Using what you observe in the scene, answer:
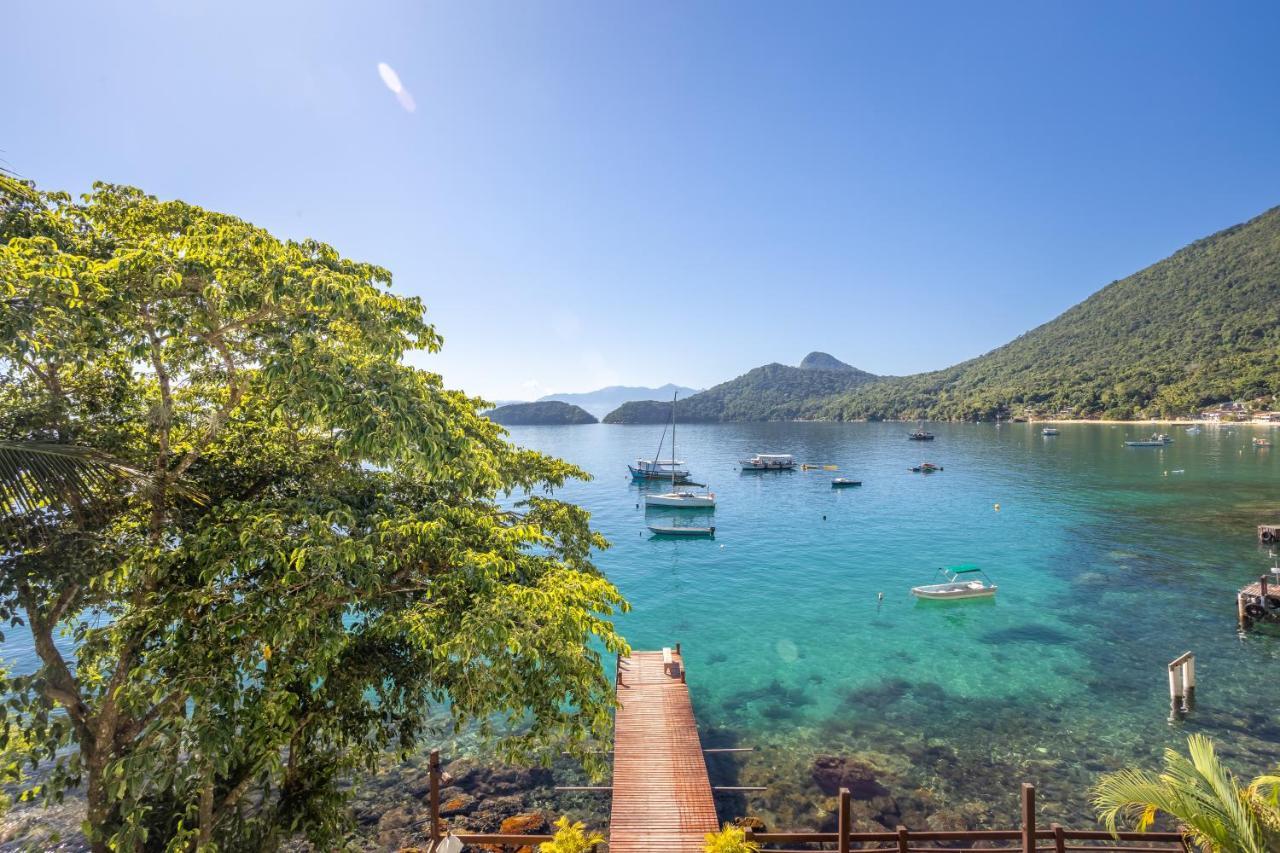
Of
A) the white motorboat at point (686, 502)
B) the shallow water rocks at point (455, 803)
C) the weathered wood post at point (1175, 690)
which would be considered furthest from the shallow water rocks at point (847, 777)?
the white motorboat at point (686, 502)

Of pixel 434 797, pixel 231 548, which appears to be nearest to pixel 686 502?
pixel 434 797

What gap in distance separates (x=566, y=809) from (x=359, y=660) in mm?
10144

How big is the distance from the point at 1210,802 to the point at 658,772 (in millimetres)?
11416

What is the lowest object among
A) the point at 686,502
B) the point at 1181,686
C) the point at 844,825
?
the point at 1181,686

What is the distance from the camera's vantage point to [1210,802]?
6.96 meters

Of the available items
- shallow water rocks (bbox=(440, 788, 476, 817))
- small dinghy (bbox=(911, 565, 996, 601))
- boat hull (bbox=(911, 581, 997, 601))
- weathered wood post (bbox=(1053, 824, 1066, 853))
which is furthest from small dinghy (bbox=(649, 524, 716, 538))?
weathered wood post (bbox=(1053, 824, 1066, 853))

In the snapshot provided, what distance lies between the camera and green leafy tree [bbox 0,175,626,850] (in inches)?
253

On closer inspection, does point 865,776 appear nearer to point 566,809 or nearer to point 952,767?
point 952,767

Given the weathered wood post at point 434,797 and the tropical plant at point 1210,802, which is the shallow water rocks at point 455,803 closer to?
the weathered wood post at point 434,797

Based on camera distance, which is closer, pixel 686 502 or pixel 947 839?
pixel 947 839

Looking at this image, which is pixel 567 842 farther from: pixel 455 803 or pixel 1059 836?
pixel 1059 836

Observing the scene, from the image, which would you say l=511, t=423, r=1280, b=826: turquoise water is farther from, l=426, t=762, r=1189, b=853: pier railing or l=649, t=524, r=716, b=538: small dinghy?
l=649, t=524, r=716, b=538: small dinghy

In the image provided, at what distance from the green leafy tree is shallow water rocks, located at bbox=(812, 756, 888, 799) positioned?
11769mm

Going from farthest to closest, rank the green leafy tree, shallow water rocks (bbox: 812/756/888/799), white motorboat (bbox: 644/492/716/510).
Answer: white motorboat (bbox: 644/492/716/510), shallow water rocks (bbox: 812/756/888/799), the green leafy tree
